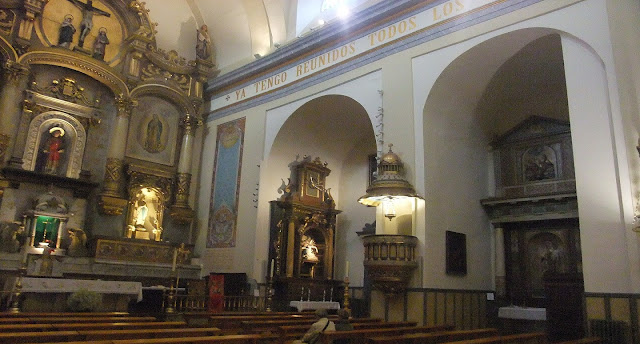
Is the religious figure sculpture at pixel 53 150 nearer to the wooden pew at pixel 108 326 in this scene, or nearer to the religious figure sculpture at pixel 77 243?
the religious figure sculpture at pixel 77 243

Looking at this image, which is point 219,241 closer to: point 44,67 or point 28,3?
point 44,67

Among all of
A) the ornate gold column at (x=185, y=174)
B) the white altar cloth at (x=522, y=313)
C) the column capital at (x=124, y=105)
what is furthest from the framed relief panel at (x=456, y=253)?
the column capital at (x=124, y=105)

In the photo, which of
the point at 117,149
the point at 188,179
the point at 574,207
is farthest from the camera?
the point at 188,179

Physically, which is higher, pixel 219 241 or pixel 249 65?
pixel 249 65

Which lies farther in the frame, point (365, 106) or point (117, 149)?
point (117, 149)

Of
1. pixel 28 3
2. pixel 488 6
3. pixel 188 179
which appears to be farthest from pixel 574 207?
pixel 28 3

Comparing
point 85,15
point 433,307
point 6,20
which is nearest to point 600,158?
point 433,307

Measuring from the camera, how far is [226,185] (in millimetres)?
13508

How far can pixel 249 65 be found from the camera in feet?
43.8

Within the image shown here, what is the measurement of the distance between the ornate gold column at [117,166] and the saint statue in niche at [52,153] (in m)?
1.11

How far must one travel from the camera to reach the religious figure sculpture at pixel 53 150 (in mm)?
12047

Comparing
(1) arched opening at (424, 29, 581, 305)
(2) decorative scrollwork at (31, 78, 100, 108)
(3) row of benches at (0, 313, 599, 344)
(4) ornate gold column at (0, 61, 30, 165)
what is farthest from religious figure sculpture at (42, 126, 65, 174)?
(1) arched opening at (424, 29, 581, 305)

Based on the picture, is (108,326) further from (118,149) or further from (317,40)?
(118,149)

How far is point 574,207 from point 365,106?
4.48 metres
